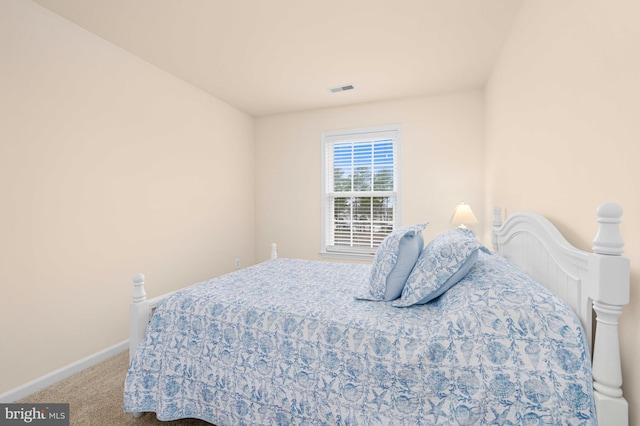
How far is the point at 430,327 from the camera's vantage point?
1.36m

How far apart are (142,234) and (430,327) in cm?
274

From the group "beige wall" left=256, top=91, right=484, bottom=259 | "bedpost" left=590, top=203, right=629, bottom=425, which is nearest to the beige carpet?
"bedpost" left=590, top=203, right=629, bottom=425

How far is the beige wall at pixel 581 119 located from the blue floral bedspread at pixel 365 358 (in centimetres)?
26

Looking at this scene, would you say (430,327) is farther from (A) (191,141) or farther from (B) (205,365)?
(A) (191,141)

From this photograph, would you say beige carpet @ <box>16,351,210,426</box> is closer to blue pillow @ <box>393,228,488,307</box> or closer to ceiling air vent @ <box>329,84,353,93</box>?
blue pillow @ <box>393,228,488,307</box>

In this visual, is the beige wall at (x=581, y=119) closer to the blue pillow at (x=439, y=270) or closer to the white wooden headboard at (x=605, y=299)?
the white wooden headboard at (x=605, y=299)

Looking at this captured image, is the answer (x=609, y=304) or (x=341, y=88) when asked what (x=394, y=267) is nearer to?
(x=609, y=304)

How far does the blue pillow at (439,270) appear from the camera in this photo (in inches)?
57.6

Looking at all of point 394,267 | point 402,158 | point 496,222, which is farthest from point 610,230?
point 402,158

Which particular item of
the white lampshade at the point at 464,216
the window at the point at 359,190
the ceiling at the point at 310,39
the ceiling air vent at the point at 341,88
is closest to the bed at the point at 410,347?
the white lampshade at the point at 464,216

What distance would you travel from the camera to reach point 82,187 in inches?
93.4

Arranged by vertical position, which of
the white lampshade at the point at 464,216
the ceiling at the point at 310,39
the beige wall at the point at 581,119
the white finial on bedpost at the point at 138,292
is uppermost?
the ceiling at the point at 310,39

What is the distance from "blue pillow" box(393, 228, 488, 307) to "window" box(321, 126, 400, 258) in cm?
234

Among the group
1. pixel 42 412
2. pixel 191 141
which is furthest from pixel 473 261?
pixel 191 141
